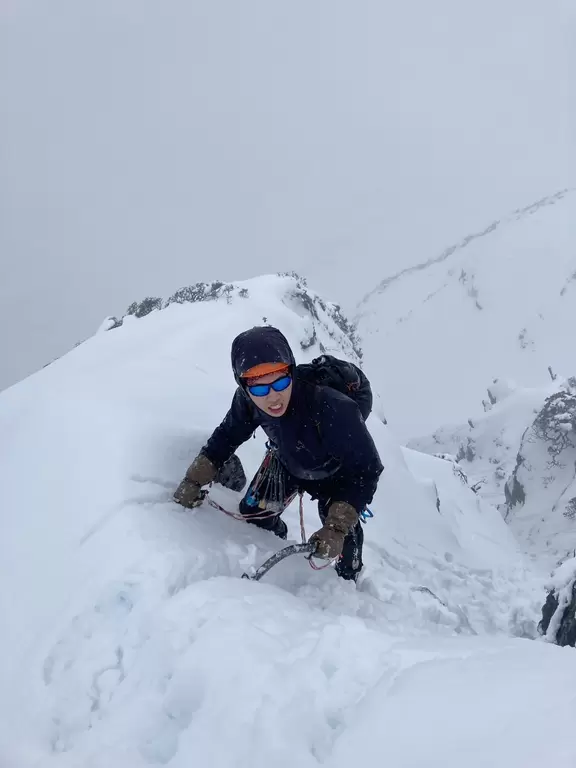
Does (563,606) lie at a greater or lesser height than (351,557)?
lesser

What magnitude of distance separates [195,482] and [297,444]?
0.88 meters

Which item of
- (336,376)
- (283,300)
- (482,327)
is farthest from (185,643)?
(482,327)

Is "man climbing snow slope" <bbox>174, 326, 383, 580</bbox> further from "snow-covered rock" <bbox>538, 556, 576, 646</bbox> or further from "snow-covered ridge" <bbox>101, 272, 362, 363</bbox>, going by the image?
"snow-covered ridge" <bbox>101, 272, 362, 363</bbox>

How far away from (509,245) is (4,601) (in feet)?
169

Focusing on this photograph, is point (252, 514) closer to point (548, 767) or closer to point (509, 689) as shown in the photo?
point (509, 689)

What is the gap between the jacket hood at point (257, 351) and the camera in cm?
296

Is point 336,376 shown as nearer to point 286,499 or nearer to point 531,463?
point 286,499

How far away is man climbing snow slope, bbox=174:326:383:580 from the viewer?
3.04 metres

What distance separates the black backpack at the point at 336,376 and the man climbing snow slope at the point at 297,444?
0.01m

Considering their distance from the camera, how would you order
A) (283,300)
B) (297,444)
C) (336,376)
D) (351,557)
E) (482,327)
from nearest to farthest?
(297,444), (336,376), (351,557), (283,300), (482,327)

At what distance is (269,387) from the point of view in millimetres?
3043

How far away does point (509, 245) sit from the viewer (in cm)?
4712

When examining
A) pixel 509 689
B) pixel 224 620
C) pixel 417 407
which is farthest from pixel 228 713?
pixel 417 407

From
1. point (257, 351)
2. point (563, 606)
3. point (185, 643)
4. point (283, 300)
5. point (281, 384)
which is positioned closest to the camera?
point (185, 643)
